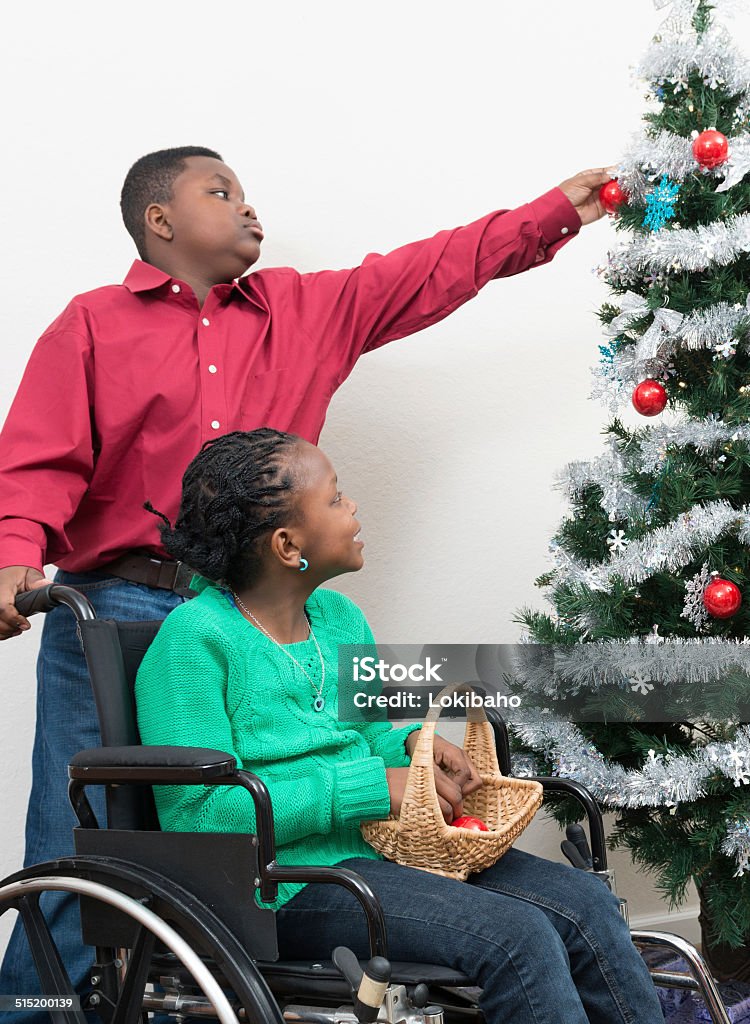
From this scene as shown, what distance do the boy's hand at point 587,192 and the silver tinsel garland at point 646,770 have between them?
0.82 m

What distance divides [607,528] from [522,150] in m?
1.08

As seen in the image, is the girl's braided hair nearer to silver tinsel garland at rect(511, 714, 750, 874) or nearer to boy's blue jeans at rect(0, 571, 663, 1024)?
boy's blue jeans at rect(0, 571, 663, 1024)

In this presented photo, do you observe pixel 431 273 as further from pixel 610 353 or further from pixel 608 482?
pixel 608 482

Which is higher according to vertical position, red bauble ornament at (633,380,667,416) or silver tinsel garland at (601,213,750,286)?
silver tinsel garland at (601,213,750,286)

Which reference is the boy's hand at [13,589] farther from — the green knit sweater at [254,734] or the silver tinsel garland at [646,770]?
the silver tinsel garland at [646,770]

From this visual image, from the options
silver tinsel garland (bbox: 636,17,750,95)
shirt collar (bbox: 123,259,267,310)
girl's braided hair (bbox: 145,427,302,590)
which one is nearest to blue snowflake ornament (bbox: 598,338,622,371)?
silver tinsel garland (bbox: 636,17,750,95)

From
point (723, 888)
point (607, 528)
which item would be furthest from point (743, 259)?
point (723, 888)

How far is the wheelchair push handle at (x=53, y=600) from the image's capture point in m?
1.29

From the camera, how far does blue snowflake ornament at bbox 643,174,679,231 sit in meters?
1.73

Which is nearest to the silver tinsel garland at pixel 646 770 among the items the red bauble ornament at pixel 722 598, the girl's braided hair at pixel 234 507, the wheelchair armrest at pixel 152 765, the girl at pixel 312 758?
the red bauble ornament at pixel 722 598

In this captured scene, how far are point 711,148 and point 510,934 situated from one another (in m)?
1.15

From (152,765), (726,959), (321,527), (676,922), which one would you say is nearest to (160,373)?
(321,527)

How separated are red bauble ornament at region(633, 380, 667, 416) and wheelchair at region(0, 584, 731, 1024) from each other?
2.87 feet

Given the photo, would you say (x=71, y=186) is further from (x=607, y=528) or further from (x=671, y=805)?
(x=671, y=805)
